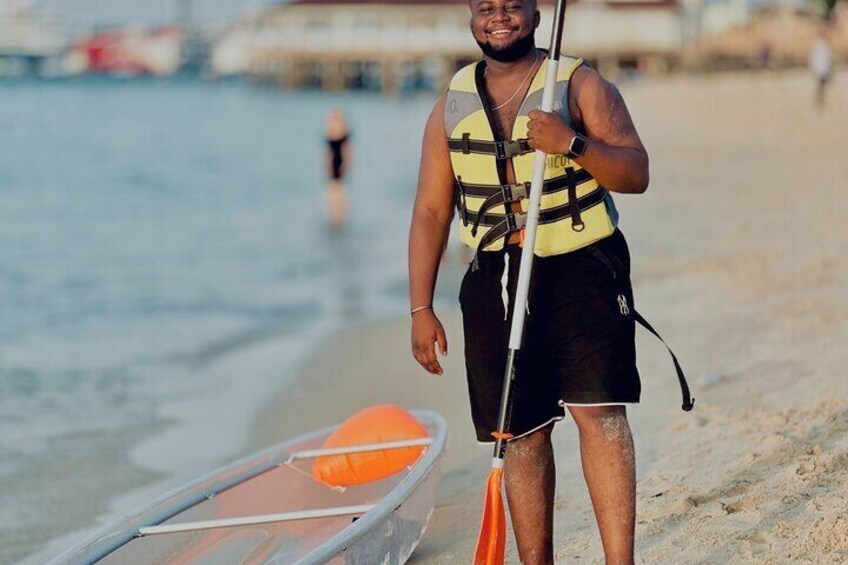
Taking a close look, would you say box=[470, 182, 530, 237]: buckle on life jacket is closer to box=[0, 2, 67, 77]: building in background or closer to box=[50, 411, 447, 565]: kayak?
box=[50, 411, 447, 565]: kayak

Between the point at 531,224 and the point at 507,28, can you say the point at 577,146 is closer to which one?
the point at 531,224

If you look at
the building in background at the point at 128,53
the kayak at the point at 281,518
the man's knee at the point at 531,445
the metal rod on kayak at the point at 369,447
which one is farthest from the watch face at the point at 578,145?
the building in background at the point at 128,53

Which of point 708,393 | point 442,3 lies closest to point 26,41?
point 442,3

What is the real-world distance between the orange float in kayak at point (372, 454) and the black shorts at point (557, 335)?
4.94 ft

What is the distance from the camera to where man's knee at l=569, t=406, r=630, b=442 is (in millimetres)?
3574

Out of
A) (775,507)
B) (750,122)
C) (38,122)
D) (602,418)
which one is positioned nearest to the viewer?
(602,418)

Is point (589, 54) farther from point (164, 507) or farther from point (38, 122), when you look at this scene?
point (164, 507)

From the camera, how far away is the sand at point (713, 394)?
4.40 metres

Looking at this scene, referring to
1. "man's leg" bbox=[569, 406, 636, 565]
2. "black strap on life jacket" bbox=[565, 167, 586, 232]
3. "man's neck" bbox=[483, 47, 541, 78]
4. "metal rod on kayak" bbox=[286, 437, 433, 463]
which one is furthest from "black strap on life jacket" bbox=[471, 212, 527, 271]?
"metal rod on kayak" bbox=[286, 437, 433, 463]

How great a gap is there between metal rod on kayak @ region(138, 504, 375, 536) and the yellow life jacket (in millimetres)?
1314

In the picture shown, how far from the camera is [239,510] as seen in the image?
5020 mm

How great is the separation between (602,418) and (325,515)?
4.62 ft

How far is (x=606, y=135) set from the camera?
3.54m

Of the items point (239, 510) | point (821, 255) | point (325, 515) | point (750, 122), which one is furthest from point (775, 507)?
point (750, 122)
